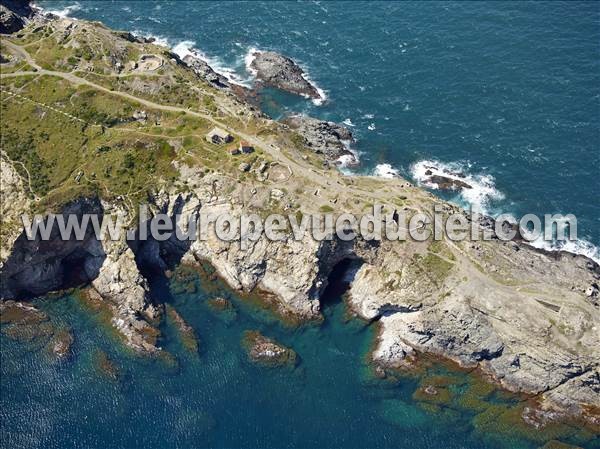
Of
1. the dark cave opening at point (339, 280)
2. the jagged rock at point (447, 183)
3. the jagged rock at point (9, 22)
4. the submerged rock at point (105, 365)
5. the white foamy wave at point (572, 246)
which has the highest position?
the jagged rock at point (9, 22)

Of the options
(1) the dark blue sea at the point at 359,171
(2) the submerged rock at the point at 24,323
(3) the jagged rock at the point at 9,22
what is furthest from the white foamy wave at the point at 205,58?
(2) the submerged rock at the point at 24,323

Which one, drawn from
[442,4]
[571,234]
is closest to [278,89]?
[442,4]

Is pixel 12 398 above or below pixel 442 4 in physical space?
below

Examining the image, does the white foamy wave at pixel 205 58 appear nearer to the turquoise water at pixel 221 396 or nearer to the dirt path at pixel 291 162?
the dirt path at pixel 291 162

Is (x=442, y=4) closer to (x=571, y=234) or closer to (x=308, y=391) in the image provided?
(x=571, y=234)

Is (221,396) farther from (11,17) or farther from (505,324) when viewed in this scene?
(11,17)
